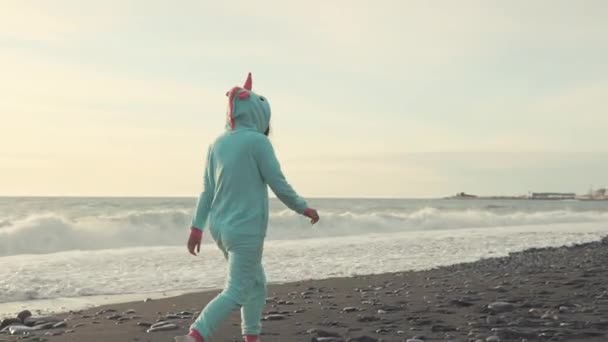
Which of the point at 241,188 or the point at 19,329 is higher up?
the point at 241,188

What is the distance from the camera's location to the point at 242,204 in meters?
4.36

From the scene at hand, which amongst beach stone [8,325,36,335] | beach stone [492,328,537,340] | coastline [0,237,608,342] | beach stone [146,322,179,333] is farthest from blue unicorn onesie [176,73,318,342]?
beach stone [8,325,36,335]

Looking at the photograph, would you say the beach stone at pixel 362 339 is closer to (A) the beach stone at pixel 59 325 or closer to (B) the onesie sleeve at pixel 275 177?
(B) the onesie sleeve at pixel 275 177

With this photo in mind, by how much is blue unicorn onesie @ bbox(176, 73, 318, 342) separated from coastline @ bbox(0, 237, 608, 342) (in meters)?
1.09

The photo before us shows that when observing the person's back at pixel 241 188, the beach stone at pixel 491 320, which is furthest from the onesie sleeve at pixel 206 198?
the beach stone at pixel 491 320

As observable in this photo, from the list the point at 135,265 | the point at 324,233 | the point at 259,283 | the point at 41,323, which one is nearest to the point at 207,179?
the point at 259,283

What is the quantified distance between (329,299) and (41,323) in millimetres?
3163

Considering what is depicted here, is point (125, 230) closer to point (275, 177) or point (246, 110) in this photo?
point (246, 110)

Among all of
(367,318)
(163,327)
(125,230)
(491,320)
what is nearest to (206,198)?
(163,327)

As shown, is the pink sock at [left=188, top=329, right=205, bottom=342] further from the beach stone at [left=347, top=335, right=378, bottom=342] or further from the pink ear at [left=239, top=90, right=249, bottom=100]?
the pink ear at [left=239, top=90, right=249, bottom=100]

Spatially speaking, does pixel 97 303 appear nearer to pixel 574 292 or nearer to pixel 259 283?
pixel 259 283

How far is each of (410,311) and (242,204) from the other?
2.77 m

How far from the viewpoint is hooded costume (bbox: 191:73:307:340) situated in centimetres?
429

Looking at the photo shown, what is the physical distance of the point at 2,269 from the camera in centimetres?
1111
